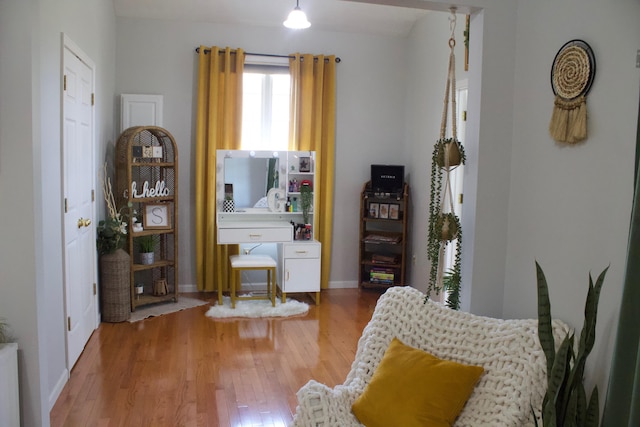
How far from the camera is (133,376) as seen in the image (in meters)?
3.58

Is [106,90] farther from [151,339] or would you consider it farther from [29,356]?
[29,356]

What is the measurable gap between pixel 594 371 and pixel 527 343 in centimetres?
23

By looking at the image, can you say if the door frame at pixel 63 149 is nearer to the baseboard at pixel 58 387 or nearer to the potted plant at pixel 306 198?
the baseboard at pixel 58 387

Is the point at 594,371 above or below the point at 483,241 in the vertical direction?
below

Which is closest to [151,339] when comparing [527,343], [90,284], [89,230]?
[90,284]

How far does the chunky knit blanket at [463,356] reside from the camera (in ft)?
6.04

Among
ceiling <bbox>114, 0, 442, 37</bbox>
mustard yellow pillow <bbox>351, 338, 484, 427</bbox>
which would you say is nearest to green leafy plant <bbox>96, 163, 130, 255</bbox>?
ceiling <bbox>114, 0, 442, 37</bbox>

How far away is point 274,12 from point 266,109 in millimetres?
962

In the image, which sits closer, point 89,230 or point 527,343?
point 527,343

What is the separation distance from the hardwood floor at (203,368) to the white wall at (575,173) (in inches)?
65.3

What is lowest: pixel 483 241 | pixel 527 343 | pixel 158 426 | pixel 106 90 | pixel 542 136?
pixel 158 426

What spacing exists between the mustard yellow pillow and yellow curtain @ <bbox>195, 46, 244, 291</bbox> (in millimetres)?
3598

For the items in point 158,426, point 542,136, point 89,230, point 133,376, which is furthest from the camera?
point 89,230

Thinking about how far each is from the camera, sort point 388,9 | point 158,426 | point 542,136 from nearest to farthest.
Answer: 1. point 542,136
2. point 158,426
3. point 388,9
